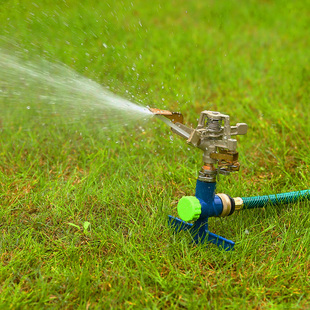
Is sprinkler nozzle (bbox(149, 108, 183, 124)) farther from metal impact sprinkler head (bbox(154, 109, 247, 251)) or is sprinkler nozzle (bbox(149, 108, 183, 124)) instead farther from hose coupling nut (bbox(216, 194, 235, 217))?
hose coupling nut (bbox(216, 194, 235, 217))

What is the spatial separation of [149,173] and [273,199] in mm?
835

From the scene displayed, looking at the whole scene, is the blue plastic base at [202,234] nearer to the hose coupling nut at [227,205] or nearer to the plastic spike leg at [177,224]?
the plastic spike leg at [177,224]

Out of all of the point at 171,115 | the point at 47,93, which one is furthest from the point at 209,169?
the point at 47,93

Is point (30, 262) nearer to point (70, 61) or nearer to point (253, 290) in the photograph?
point (253, 290)

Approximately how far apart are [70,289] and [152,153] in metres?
1.42

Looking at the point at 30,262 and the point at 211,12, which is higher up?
the point at 211,12

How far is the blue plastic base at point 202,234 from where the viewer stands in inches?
78.7

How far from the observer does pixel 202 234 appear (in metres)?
2.07

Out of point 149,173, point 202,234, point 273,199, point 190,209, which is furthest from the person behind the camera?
point 149,173

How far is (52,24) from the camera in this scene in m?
4.91

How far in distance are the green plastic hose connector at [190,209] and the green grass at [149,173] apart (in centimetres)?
15

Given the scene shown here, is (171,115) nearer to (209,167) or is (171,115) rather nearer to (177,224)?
(209,167)

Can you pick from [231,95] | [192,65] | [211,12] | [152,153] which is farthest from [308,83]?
[211,12]

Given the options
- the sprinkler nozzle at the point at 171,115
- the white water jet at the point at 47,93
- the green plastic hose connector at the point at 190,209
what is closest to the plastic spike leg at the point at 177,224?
the green plastic hose connector at the point at 190,209
